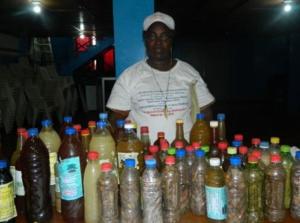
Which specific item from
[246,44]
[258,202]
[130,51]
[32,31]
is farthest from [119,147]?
[246,44]

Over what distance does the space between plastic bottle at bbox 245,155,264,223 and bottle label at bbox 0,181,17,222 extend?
92 cm

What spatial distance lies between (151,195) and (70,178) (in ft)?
1.07

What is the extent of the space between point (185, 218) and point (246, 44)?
1361cm

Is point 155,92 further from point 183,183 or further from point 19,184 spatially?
point 19,184

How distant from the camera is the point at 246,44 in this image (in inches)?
550

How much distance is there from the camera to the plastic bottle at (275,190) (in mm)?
1312

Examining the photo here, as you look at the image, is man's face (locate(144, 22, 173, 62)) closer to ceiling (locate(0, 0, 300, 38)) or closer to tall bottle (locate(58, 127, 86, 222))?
tall bottle (locate(58, 127, 86, 222))

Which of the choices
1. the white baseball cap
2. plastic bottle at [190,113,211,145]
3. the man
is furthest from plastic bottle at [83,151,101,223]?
the white baseball cap

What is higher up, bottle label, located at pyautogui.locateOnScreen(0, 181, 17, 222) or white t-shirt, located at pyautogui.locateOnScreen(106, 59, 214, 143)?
white t-shirt, located at pyautogui.locateOnScreen(106, 59, 214, 143)

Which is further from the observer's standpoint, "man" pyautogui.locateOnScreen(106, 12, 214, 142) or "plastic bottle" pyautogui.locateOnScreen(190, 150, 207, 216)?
"man" pyautogui.locateOnScreen(106, 12, 214, 142)

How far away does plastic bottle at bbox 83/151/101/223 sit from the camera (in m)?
1.31

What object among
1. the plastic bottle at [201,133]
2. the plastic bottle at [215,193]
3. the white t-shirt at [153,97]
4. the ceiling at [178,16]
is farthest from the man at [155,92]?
the ceiling at [178,16]

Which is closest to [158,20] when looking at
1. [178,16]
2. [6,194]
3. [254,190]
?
[254,190]

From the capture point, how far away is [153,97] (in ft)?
7.13
